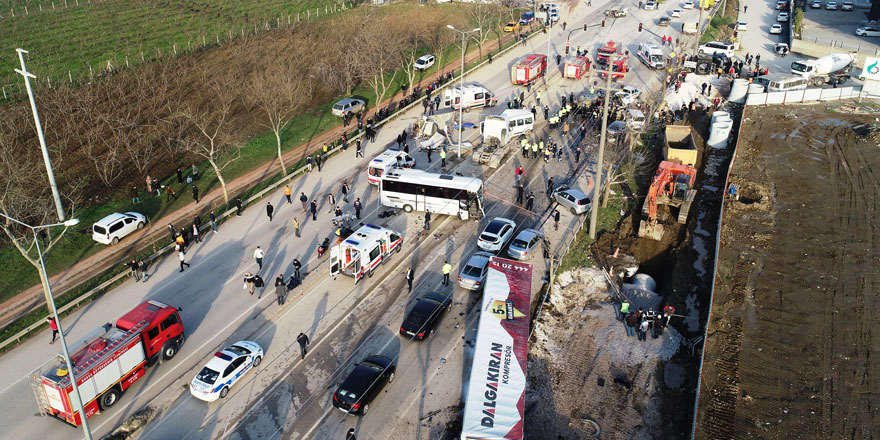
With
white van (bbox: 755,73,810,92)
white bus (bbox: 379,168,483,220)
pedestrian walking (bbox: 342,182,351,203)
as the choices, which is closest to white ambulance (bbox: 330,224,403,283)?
white bus (bbox: 379,168,483,220)

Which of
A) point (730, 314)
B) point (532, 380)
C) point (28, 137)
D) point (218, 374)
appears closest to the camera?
point (218, 374)

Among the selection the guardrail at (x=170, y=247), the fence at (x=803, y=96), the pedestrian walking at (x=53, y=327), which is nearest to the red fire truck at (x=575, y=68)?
the guardrail at (x=170, y=247)

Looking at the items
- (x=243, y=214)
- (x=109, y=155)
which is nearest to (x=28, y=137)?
(x=109, y=155)

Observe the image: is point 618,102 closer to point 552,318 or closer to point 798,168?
point 798,168

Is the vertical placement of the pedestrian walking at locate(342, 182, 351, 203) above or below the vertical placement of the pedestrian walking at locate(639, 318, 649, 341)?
above

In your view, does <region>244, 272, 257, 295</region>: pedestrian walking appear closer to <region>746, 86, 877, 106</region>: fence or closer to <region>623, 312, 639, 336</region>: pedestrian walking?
<region>623, 312, 639, 336</region>: pedestrian walking

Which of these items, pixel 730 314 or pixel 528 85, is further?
pixel 528 85

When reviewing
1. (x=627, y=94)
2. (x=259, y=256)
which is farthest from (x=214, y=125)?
(x=627, y=94)

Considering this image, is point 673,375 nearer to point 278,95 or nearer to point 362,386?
point 362,386
